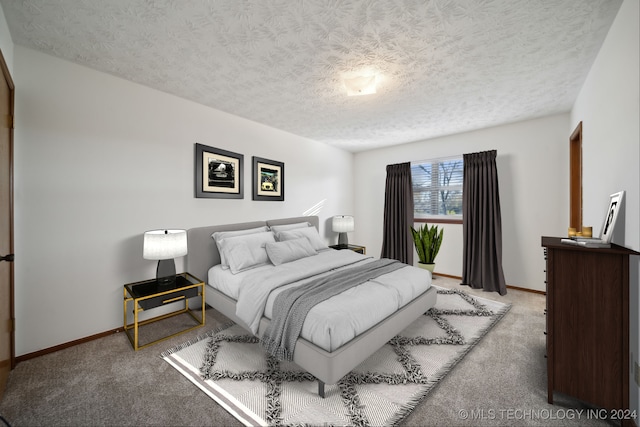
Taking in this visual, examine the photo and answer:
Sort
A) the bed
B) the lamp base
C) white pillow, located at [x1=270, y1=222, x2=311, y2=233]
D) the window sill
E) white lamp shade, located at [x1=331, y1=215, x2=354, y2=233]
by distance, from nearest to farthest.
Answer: the bed → the lamp base → white pillow, located at [x1=270, y1=222, x2=311, y2=233] → the window sill → white lamp shade, located at [x1=331, y1=215, x2=354, y2=233]

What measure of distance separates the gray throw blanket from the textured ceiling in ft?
6.54

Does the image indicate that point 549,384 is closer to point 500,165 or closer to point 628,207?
point 628,207

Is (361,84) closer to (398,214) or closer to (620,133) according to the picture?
(620,133)

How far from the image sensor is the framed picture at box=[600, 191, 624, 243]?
1.67 m

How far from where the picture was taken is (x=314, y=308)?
1.97 meters

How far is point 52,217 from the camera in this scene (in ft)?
7.53

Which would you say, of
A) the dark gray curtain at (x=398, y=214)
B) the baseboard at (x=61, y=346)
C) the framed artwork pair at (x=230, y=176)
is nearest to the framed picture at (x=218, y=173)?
the framed artwork pair at (x=230, y=176)

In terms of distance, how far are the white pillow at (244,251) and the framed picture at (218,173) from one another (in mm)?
677

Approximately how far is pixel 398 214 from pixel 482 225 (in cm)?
144

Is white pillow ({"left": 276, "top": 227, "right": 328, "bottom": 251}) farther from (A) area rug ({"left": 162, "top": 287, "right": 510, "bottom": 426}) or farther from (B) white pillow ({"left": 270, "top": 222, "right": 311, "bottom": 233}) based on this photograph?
(A) area rug ({"left": 162, "top": 287, "right": 510, "bottom": 426})

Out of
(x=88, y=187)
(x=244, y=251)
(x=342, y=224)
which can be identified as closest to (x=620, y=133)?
(x=244, y=251)

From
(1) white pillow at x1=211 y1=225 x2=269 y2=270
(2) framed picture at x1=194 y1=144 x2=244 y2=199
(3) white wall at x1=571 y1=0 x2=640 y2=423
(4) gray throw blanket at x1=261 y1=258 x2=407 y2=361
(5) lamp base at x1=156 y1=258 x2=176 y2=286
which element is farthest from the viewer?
(2) framed picture at x1=194 y1=144 x2=244 y2=199

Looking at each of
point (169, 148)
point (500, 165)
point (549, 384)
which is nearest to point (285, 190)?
point (169, 148)

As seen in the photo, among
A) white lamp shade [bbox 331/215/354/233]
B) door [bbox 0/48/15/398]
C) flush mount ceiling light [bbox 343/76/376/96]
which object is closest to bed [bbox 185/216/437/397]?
white lamp shade [bbox 331/215/354/233]
